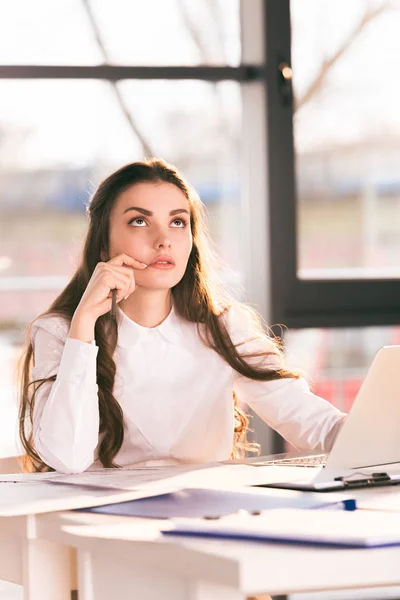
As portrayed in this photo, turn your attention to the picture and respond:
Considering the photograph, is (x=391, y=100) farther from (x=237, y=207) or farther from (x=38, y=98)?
(x=38, y=98)

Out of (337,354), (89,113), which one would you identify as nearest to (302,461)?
(337,354)

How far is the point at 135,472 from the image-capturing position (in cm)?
161

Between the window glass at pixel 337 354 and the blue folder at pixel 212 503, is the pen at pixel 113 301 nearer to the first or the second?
the blue folder at pixel 212 503

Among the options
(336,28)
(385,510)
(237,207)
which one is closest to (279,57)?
(336,28)

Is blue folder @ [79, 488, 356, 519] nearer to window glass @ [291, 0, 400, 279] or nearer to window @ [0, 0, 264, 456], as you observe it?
window @ [0, 0, 264, 456]

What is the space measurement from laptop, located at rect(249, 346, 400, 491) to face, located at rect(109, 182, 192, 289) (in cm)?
A: 68

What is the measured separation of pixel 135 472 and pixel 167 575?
22.6 inches

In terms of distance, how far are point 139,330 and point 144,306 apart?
6 cm

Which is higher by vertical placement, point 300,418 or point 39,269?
point 39,269

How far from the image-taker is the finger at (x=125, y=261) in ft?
6.76

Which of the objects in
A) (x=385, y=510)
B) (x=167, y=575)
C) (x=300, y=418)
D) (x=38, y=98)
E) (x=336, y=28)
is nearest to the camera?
(x=167, y=575)

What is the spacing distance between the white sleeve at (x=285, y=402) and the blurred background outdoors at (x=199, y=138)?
850 mm

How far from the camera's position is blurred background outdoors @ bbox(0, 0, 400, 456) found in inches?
120

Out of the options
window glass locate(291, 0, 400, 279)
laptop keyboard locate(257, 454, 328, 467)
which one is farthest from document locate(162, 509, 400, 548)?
window glass locate(291, 0, 400, 279)
